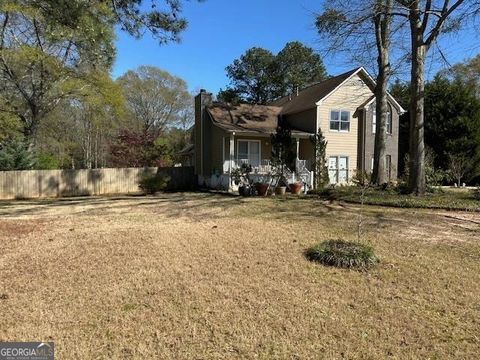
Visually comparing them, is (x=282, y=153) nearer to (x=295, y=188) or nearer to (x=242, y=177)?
(x=295, y=188)

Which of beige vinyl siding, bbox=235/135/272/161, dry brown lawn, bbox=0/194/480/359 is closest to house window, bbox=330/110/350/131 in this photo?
beige vinyl siding, bbox=235/135/272/161

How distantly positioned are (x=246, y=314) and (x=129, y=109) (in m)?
43.2

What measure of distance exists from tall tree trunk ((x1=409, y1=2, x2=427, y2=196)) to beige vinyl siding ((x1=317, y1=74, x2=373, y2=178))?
8.03 m

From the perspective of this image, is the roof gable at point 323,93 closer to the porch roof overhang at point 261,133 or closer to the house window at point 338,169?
the porch roof overhang at point 261,133

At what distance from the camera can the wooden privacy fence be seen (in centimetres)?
1974

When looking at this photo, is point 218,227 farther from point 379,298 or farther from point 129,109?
point 129,109

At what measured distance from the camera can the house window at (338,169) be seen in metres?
23.2

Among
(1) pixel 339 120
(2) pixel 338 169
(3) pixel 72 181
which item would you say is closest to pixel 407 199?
(2) pixel 338 169

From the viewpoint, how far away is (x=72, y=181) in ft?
70.6

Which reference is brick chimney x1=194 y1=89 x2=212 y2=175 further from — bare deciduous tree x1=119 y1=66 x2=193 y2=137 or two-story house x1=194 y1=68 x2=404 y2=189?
bare deciduous tree x1=119 y1=66 x2=193 y2=137

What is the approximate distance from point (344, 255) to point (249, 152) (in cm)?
1675

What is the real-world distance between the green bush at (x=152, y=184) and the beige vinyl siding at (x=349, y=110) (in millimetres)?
10054

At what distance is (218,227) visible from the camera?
28.8 ft

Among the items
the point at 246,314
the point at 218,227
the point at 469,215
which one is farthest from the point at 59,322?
the point at 469,215
